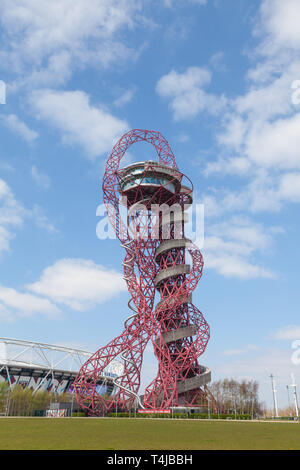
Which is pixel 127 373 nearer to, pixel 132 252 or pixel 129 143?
pixel 132 252

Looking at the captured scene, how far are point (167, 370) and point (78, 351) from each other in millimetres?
54993

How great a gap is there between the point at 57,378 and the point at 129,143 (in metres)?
61.8

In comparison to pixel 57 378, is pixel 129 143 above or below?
above

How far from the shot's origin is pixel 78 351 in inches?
4090

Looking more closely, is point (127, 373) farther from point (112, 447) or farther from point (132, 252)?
point (112, 447)

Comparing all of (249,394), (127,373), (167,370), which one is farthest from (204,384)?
(249,394)

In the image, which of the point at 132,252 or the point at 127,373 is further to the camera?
the point at 132,252
